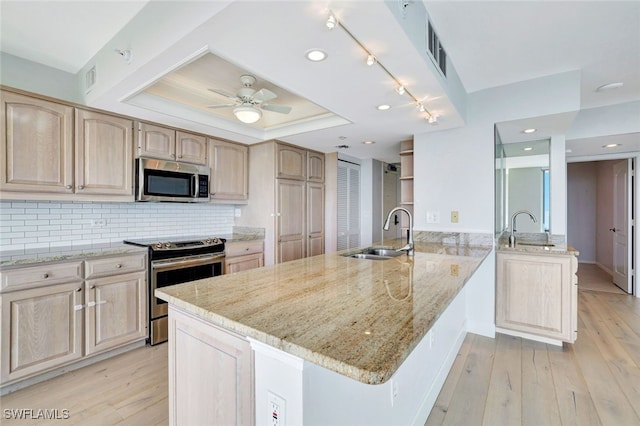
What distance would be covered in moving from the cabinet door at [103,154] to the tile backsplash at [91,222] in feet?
1.25

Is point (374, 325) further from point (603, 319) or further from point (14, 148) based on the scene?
point (603, 319)

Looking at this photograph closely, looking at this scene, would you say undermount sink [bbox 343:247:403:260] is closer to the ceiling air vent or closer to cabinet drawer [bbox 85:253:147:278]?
the ceiling air vent

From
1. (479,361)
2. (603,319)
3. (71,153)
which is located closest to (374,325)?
(479,361)

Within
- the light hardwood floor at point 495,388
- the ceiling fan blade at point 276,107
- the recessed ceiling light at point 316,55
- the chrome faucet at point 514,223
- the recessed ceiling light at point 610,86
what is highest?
the recessed ceiling light at point 610,86

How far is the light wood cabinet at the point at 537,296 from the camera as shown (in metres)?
2.60

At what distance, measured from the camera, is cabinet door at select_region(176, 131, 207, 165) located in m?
3.16

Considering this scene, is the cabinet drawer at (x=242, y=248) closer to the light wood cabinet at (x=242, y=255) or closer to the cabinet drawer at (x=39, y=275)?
the light wood cabinet at (x=242, y=255)

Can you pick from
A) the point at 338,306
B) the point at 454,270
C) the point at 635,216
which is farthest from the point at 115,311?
the point at 635,216

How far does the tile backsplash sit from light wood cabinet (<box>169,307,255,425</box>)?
2110 mm

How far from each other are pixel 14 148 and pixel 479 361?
3964mm

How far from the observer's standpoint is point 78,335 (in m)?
2.31

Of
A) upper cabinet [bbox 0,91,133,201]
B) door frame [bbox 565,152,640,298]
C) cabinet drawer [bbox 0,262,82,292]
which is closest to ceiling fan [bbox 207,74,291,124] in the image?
upper cabinet [bbox 0,91,133,201]

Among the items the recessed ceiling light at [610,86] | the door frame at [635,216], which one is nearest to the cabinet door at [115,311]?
the recessed ceiling light at [610,86]

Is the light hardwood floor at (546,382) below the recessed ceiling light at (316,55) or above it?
below
